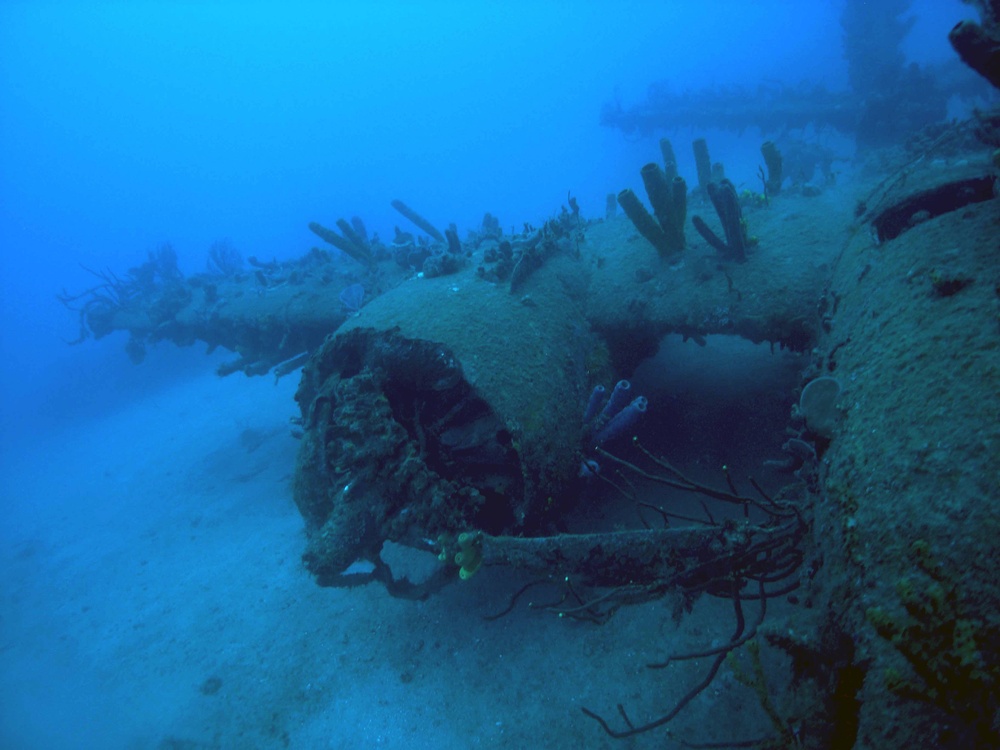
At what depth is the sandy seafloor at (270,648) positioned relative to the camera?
3533 mm

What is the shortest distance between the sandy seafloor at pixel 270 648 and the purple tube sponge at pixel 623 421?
138 centimetres

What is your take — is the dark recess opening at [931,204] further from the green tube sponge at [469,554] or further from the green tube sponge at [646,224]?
the green tube sponge at [469,554]

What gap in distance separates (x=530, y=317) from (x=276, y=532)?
548cm

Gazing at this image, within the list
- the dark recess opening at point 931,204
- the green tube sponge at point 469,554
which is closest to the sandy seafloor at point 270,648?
the green tube sponge at point 469,554

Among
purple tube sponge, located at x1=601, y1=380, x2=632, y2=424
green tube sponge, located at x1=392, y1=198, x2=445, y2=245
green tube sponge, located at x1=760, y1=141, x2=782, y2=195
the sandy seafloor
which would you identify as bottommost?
the sandy seafloor

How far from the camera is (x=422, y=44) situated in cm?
17325

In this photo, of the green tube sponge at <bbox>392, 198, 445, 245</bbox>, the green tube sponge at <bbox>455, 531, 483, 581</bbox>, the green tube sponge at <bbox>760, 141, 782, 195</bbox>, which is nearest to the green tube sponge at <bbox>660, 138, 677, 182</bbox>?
the green tube sponge at <bbox>760, 141, 782, 195</bbox>

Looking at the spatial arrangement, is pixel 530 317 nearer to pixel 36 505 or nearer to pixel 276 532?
pixel 276 532

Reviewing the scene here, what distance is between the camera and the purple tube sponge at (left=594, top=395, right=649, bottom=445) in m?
3.80

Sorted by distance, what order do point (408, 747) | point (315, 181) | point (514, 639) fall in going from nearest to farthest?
point (408, 747) < point (514, 639) < point (315, 181)

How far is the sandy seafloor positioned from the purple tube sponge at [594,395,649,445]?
54.4 inches

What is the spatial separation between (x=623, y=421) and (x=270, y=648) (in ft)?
14.7

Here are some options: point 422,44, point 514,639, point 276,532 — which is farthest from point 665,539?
point 422,44

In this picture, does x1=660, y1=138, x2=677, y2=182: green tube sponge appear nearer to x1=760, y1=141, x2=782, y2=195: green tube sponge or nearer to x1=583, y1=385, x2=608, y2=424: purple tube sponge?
x1=760, y1=141, x2=782, y2=195: green tube sponge
